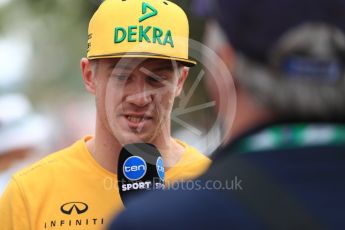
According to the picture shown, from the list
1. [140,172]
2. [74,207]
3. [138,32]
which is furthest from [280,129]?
[138,32]

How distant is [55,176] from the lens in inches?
152

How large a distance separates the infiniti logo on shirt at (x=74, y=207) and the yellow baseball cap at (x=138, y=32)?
0.71m

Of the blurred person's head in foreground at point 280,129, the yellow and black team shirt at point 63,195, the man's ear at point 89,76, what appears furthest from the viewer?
the man's ear at point 89,76

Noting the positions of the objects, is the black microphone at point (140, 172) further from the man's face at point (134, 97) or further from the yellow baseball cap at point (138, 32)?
the yellow baseball cap at point (138, 32)

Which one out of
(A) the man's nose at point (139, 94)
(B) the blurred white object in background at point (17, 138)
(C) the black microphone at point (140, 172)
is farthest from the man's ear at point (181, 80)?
(B) the blurred white object in background at point (17, 138)

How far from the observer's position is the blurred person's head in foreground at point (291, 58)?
173cm

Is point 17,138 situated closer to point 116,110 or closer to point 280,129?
point 116,110

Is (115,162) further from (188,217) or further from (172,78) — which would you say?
(188,217)

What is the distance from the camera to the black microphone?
342cm

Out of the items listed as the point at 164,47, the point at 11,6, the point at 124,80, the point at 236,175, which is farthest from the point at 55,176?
the point at 11,6

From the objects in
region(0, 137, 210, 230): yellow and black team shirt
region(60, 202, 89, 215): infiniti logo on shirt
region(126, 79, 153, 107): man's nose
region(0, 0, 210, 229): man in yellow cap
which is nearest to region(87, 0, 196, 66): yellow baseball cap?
region(0, 0, 210, 229): man in yellow cap

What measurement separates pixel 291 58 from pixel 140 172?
1.78 m

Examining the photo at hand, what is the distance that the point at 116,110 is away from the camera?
12.8 feet

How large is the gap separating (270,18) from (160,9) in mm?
2358
